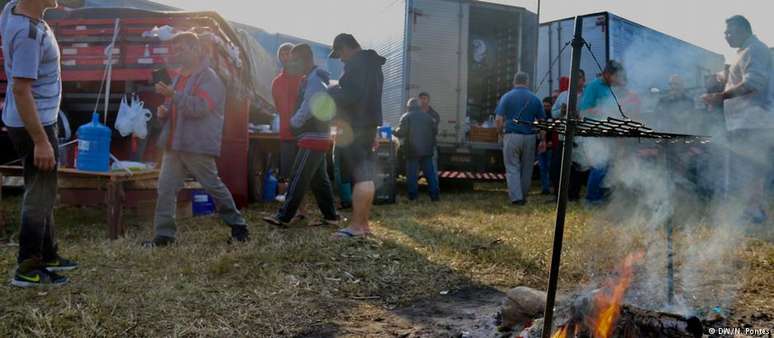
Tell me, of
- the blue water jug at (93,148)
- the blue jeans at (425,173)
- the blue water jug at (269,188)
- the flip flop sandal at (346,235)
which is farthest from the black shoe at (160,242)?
the blue jeans at (425,173)

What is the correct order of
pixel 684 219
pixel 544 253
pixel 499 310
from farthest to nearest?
pixel 684 219 → pixel 544 253 → pixel 499 310

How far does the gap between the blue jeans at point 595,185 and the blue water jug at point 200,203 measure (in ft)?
15.8

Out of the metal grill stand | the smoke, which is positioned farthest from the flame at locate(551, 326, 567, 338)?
the smoke

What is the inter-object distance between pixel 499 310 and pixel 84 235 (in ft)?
13.0

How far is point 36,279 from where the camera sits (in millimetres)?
3141

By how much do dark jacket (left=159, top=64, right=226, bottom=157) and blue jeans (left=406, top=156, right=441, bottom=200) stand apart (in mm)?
4833

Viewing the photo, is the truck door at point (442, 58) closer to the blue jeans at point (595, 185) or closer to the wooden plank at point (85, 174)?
the blue jeans at point (595, 185)

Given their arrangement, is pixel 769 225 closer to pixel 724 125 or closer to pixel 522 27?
pixel 724 125

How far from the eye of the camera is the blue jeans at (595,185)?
268 inches

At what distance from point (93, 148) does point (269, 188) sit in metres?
3.37

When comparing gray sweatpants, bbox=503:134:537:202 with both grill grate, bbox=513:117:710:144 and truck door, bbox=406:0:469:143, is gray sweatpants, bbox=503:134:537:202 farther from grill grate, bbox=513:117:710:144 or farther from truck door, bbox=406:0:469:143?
grill grate, bbox=513:117:710:144

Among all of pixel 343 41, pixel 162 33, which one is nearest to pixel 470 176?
pixel 343 41

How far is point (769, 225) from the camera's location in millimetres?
5203

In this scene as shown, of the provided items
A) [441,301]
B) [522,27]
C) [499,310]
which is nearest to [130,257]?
[441,301]
